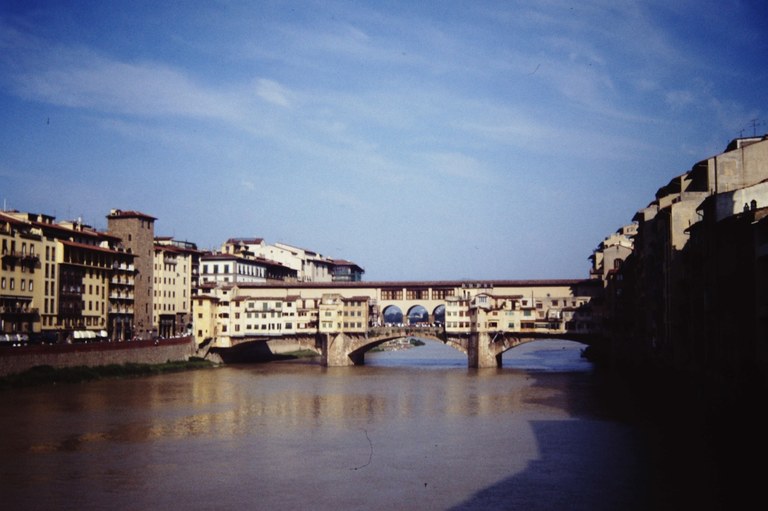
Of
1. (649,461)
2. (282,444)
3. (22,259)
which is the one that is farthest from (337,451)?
(22,259)

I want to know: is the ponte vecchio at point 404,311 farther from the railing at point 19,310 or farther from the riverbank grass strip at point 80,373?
the railing at point 19,310

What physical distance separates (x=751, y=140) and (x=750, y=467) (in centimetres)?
2471

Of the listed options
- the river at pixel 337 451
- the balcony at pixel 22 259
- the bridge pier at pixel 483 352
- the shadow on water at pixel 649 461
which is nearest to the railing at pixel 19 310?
the balcony at pixel 22 259

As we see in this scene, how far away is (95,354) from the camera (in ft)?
189

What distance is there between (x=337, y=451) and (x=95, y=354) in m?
33.3

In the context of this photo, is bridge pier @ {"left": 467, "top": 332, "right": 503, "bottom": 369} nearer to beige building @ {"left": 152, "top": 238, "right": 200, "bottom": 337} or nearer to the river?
the river

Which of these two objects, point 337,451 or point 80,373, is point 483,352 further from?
point 337,451

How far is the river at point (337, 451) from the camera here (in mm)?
22562

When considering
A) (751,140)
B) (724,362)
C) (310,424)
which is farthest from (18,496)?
(751,140)

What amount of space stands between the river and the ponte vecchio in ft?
67.3

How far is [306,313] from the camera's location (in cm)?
7862

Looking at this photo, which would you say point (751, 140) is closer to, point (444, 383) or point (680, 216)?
point (680, 216)

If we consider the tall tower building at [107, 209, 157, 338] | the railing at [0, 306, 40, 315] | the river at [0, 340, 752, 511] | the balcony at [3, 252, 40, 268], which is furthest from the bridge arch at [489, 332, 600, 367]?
the balcony at [3, 252, 40, 268]

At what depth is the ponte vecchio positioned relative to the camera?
2805 inches
